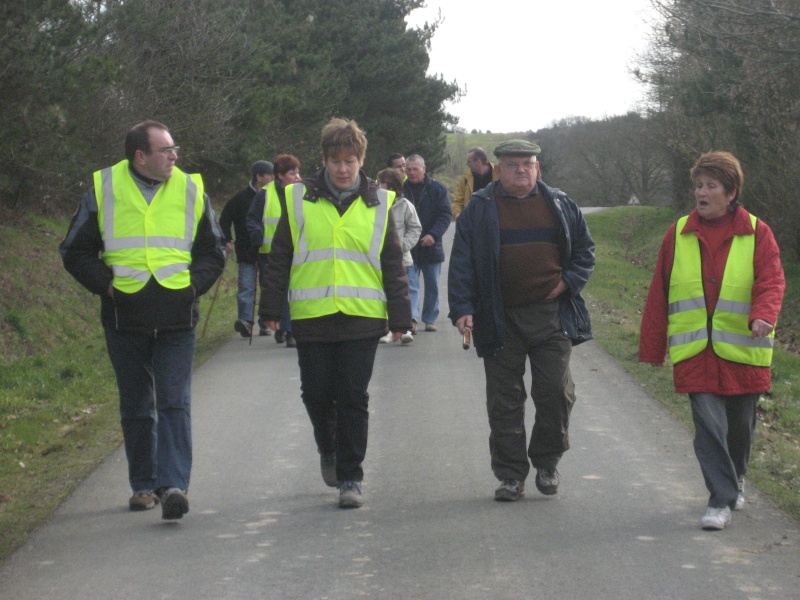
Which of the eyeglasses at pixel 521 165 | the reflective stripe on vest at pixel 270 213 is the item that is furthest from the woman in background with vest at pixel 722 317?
the reflective stripe on vest at pixel 270 213

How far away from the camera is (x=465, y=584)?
5031mm

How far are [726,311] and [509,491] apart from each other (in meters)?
1.52

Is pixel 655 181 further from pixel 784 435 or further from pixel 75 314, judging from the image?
pixel 784 435

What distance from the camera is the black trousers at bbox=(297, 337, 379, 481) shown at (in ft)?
20.4

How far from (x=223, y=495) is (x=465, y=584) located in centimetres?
209

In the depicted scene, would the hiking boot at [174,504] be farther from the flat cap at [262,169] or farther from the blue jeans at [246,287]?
the flat cap at [262,169]

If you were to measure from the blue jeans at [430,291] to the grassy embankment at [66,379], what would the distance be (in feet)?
6.40

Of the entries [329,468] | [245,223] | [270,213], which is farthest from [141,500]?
[245,223]

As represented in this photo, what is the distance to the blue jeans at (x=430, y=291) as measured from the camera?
518 inches

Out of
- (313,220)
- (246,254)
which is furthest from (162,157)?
(246,254)

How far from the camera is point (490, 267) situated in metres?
6.34

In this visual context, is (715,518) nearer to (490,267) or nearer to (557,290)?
(557,290)

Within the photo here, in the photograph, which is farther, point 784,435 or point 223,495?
point 784,435

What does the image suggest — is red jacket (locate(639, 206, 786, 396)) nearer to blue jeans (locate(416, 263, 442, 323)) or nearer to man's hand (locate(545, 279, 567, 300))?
man's hand (locate(545, 279, 567, 300))
